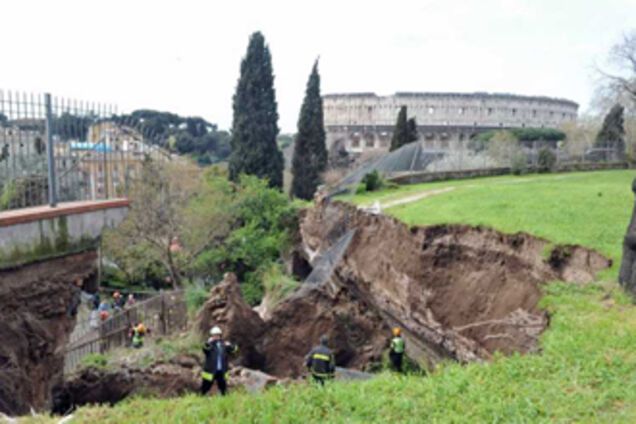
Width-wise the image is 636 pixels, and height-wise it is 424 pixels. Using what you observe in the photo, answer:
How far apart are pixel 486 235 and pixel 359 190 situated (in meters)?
11.2

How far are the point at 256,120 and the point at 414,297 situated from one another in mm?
18510

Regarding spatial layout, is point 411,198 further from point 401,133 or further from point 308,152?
point 401,133

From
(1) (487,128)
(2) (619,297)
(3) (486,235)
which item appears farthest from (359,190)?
(1) (487,128)

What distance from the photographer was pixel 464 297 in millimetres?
12703

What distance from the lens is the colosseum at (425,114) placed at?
191ft

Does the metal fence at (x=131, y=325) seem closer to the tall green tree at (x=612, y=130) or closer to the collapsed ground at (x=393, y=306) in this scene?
the collapsed ground at (x=393, y=306)

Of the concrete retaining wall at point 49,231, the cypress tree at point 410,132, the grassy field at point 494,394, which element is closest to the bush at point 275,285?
the concrete retaining wall at point 49,231

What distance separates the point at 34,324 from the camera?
308 inches

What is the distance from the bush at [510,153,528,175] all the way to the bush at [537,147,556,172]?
0.96 m

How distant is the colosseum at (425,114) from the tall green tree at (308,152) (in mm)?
24033

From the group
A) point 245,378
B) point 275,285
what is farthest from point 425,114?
point 245,378

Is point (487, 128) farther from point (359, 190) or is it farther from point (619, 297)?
point (619, 297)

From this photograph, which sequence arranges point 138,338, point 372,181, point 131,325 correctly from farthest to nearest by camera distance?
point 372,181 < point 131,325 < point 138,338

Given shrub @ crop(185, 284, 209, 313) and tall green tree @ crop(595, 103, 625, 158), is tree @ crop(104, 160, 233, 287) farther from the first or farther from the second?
tall green tree @ crop(595, 103, 625, 158)
